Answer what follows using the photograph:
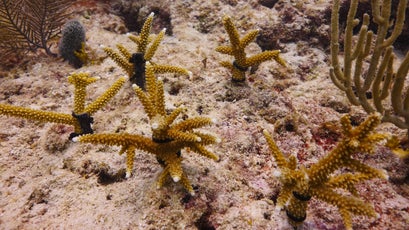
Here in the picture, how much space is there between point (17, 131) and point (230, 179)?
2220 mm

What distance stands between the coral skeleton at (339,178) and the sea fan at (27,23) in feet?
12.1

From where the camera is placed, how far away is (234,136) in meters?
2.62

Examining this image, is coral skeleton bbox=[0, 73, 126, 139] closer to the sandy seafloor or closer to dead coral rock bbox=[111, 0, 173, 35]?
the sandy seafloor

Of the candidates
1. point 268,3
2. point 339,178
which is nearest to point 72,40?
point 268,3

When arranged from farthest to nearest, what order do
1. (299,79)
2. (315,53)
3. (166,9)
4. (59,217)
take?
1. (166,9)
2. (315,53)
3. (299,79)
4. (59,217)

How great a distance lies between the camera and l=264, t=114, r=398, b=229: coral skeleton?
1.79m

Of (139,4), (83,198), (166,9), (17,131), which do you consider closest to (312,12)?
(166,9)

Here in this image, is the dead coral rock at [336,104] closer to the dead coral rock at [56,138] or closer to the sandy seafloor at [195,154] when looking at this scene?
the sandy seafloor at [195,154]

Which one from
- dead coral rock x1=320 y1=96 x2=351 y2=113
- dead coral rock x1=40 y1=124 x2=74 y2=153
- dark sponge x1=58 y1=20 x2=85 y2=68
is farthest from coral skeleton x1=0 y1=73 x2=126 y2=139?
dead coral rock x1=320 y1=96 x2=351 y2=113

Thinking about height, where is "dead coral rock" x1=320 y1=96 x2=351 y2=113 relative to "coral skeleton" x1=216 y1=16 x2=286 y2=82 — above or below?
below

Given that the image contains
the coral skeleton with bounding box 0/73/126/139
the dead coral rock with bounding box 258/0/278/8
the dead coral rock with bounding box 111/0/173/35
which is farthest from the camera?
the dead coral rock with bounding box 111/0/173/35

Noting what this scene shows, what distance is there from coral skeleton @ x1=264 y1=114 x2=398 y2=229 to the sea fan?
3688 millimetres

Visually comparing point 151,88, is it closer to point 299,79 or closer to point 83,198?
point 83,198

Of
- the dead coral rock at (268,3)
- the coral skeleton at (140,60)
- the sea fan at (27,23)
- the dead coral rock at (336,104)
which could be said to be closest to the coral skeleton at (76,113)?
the coral skeleton at (140,60)
